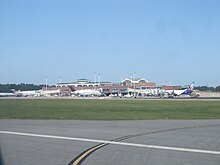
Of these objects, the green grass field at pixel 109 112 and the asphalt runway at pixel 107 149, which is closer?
the asphalt runway at pixel 107 149

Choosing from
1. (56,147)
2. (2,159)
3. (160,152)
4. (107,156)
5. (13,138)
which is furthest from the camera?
(13,138)

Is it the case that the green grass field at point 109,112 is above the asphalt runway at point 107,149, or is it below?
above

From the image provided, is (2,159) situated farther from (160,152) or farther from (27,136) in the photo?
(27,136)

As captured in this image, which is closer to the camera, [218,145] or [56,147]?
[56,147]

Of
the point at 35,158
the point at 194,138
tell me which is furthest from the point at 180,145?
the point at 35,158

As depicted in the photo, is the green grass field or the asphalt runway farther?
the green grass field

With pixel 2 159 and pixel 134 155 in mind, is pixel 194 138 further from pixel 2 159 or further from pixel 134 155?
pixel 2 159

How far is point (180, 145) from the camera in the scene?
1484cm

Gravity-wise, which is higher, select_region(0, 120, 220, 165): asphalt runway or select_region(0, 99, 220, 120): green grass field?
select_region(0, 99, 220, 120): green grass field

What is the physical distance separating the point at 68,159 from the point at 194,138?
26.6ft

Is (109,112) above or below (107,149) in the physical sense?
above

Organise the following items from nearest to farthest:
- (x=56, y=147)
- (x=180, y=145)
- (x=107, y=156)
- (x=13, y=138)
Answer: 1. (x=107, y=156)
2. (x=56, y=147)
3. (x=180, y=145)
4. (x=13, y=138)

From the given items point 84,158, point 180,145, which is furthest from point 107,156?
point 180,145

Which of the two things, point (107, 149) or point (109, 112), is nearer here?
point (107, 149)
